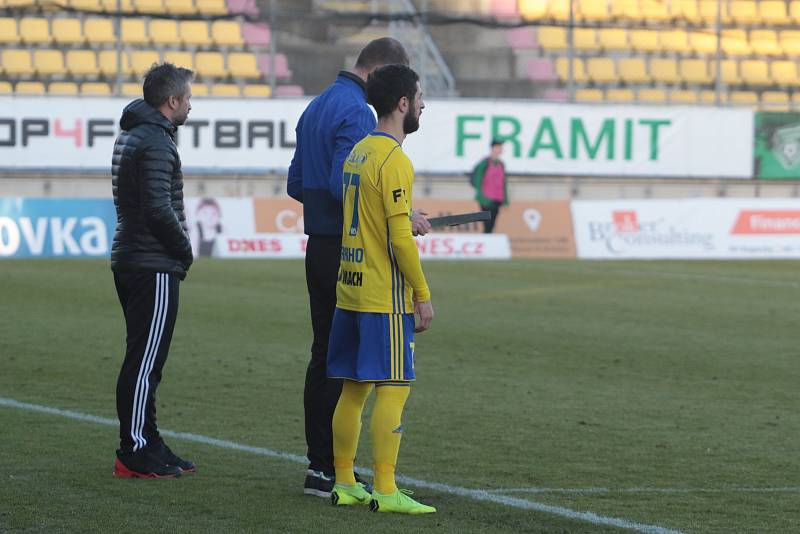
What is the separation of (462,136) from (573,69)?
2385mm

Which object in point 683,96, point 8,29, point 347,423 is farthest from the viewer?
point 683,96

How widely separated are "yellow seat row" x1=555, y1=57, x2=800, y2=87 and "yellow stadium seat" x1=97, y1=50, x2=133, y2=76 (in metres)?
7.77

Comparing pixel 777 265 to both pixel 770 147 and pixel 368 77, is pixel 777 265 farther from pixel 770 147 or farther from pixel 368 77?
pixel 368 77

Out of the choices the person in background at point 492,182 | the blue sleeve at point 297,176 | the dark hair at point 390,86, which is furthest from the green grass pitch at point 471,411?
the person in background at point 492,182

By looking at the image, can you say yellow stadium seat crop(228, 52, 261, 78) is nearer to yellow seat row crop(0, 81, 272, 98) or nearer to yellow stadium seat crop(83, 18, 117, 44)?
yellow seat row crop(0, 81, 272, 98)

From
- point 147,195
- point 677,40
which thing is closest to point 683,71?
point 677,40

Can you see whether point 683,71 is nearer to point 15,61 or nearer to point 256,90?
point 256,90

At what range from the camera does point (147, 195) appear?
20.0 feet

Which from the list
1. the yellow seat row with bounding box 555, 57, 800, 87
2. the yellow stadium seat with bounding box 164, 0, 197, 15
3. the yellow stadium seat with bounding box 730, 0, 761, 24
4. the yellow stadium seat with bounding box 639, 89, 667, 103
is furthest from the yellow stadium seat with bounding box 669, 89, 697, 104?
the yellow stadium seat with bounding box 164, 0, 197, 15

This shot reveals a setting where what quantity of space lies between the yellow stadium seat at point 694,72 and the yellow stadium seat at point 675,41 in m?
0.29

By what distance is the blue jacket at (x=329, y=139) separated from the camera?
5879 mm

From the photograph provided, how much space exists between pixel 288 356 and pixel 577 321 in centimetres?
374

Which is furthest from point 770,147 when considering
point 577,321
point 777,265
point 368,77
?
point 368,77

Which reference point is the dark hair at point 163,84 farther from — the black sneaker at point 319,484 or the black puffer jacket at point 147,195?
the black sneaker at point 319,484
